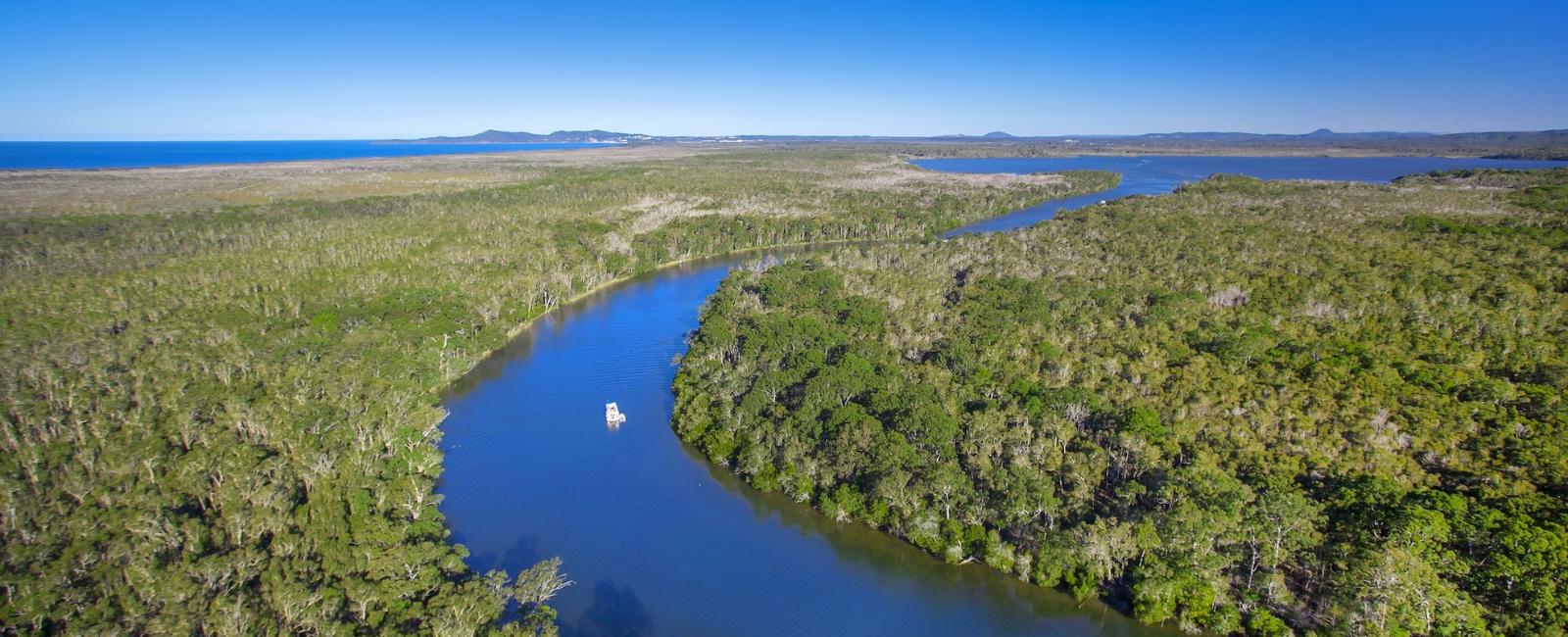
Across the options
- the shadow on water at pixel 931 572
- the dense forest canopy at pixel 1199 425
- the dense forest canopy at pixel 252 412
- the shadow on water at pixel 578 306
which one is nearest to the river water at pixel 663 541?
the shadow on water at pixel 931 572

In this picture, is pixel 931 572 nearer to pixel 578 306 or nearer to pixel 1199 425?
pixel 1199 425

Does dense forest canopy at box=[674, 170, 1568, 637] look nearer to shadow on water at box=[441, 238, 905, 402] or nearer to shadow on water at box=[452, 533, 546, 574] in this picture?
shadow on water at box=[452, 533, 546, 574]

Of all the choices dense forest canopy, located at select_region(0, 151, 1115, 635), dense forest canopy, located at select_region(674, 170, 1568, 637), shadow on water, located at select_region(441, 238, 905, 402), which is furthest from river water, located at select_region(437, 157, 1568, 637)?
dense forest canopy, located at select_region(0, 151, 1115, 635)

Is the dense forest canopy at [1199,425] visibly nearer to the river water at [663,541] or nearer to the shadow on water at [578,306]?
the river water at [663,541]

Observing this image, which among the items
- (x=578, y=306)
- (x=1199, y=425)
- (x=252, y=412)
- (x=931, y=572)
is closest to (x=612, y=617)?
(x=931, y=572)

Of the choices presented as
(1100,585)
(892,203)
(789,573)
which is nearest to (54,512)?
(789,573)
